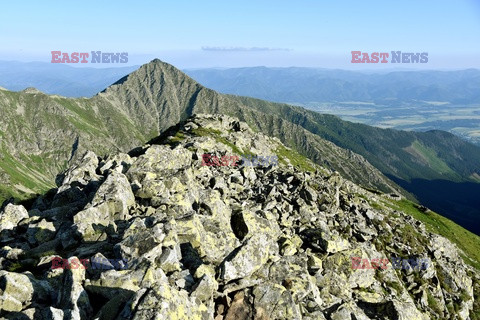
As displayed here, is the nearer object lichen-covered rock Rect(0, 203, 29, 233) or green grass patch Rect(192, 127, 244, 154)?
lichen-covered rock Rect(0, 203, 29, 233)

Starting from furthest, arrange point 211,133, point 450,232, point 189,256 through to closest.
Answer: point 450,232
point 211,133
point 189,256

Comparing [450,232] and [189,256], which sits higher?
[189,256]

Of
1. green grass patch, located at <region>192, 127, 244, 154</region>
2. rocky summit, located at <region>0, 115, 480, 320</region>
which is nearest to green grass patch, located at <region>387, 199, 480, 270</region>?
green grass patch, located at <region>192, 127, 244, 154</region>

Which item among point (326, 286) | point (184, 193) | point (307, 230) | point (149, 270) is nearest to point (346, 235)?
point (307, 230)

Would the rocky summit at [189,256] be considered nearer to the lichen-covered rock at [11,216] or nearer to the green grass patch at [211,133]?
the lichen-covered rock at [11,216]

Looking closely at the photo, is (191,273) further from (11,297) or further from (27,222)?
(27,222)

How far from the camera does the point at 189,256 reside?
26.2 metres

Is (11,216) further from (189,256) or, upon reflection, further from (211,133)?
(211,133)

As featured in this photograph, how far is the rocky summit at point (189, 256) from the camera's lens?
66.0 feet

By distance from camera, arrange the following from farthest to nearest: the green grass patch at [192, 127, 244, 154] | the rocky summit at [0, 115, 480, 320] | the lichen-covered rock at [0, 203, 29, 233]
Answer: the green grass patch at [192, 127, 244, 154]
the lichen-covered rock at [0, 203, 29, 233]
the rocky summit at [0, 115, 480, 320]

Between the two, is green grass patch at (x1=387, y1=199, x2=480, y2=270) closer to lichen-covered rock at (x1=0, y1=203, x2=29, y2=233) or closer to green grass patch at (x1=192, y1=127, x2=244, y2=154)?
green grass patch at (x1=192, y1=127, x2=244, y2=154)

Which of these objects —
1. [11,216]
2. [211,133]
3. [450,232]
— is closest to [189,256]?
[11,216]

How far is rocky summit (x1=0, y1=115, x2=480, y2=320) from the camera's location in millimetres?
20109

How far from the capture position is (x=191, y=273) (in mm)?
23750
